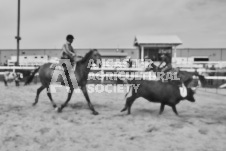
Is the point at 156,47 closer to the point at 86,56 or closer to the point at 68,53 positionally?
the point at 86,56

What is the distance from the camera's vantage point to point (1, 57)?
44125 millimetres

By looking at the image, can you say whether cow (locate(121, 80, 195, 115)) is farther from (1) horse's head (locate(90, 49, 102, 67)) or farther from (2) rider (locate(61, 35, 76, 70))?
(2) rider (locate(61, 35, 76, 70))

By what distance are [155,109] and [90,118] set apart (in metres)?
2.14

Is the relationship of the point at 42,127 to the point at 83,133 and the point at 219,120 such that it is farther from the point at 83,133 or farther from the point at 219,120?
the point at 219,120

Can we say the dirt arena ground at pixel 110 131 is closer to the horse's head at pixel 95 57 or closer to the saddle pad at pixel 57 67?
the saddle pad at pixel 57 67

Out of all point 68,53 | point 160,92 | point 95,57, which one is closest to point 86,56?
point 95,57

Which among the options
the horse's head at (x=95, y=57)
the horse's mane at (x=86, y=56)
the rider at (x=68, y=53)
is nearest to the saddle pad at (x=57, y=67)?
the rider at (x=68, y=53)

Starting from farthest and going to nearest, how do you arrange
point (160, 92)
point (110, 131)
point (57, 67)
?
point (57, 67) → point (160, 92) → point (110, 131)

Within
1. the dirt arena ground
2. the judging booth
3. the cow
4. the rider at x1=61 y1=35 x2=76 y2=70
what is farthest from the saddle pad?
the judging booth

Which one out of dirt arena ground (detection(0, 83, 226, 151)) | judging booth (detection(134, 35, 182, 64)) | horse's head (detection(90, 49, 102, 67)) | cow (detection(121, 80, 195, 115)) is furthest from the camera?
judging booth (detection(134, 35, 182, 64))

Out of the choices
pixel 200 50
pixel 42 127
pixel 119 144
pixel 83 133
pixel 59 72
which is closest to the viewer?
pixel 119 144

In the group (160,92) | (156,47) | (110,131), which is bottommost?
(110,131)

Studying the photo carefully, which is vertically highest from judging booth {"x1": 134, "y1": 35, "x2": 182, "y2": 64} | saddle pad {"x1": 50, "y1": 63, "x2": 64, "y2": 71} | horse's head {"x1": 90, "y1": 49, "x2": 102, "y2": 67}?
judging booth {"x1": 134, "y1": 35, "x2": 182, "y2": 64}

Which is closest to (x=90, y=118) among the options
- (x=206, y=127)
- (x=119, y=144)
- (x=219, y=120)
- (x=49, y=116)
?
Answer: (x=49, y=116)
